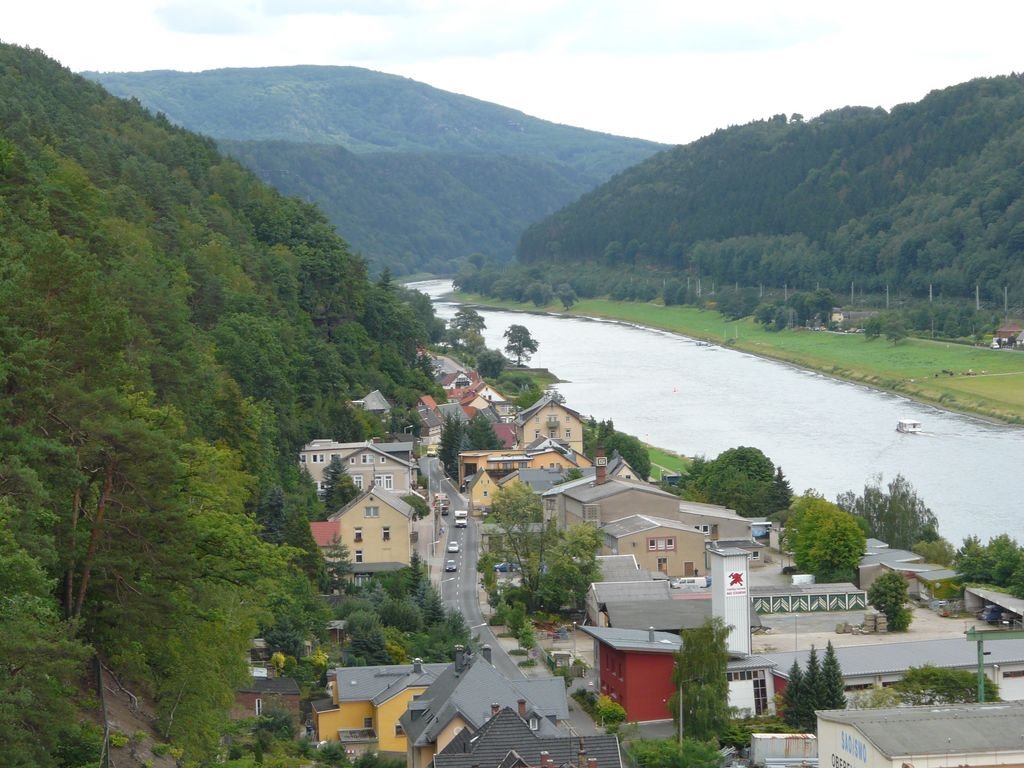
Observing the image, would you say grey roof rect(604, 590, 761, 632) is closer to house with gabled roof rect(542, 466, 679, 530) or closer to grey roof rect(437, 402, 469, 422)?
house with gabled roof rect(542, 466, 679, 530)

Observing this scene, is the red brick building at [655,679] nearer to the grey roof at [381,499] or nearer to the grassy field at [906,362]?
the grey roof at [381,499]

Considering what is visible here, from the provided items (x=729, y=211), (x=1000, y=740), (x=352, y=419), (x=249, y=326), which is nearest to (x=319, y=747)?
(x=1000, y=740)

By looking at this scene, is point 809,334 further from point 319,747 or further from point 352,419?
point 319,747

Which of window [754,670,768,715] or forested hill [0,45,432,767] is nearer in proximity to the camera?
forested hill [0,45,432,767]

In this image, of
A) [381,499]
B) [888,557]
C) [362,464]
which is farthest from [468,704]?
[362,464]

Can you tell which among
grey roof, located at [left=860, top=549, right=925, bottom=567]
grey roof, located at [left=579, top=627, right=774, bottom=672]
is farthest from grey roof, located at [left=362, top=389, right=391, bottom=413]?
grey roof, located at [left=579, top=627, right=774, bottom=672]

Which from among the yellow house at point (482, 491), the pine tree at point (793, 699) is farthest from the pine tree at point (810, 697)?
the yellow house at point (482, 491)
